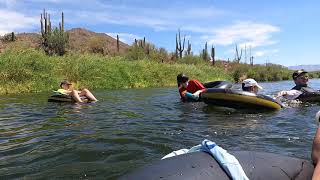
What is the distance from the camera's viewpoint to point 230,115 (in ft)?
32.4

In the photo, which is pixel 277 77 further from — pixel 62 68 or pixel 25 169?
pixel 25 169

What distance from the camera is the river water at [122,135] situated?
520cm

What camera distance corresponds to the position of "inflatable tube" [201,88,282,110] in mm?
10141

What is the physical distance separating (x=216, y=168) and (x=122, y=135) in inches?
170

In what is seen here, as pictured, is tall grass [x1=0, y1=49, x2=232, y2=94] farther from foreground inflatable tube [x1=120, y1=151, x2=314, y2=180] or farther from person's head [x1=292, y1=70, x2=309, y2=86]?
foreground inflatable tube [x1=120, y1=151, x2=314, y2=180]

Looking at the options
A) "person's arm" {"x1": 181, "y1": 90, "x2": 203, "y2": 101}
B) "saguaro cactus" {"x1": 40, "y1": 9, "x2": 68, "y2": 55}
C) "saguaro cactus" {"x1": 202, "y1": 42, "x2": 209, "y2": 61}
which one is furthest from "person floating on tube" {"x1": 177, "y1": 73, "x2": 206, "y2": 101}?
"saguaro cactus" {"x1": 202, "y1": 42, "x2": 209, "y2": 61}

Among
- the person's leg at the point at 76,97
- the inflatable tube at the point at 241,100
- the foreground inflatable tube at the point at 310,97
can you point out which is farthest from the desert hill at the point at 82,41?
the inflatable tube at the point at 241,100

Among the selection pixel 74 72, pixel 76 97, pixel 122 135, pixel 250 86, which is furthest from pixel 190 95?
pixel 74 72

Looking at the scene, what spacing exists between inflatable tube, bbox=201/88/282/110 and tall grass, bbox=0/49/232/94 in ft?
37.9

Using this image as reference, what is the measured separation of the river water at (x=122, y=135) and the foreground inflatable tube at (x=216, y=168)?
177 cm

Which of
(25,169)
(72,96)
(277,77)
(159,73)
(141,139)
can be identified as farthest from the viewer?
(277,77)

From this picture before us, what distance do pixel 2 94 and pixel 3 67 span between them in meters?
2.26

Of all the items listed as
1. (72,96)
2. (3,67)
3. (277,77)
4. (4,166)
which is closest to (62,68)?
(3,67)

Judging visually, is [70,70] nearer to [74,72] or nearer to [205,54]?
[74,72]
